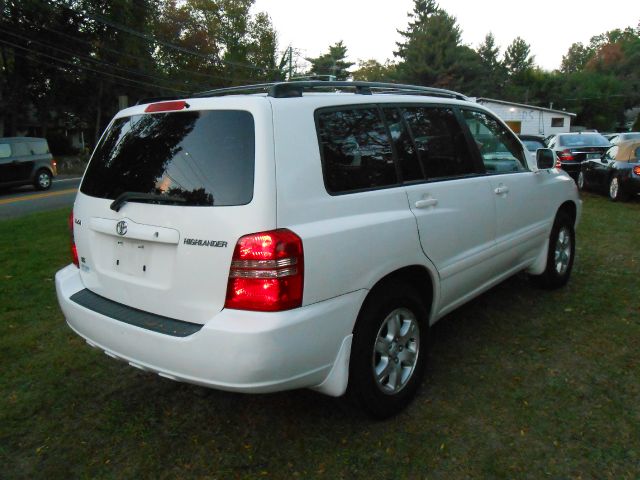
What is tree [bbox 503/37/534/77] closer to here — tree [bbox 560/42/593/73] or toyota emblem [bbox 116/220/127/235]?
tree [bbox 560/42/593/73]

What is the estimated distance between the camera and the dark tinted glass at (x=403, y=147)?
10.4ft

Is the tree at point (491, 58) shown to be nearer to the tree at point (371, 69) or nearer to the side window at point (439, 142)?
the tree at point (371, 69)

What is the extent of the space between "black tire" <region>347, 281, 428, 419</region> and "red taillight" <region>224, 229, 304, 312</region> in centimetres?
54

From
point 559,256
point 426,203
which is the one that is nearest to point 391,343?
point 426,203

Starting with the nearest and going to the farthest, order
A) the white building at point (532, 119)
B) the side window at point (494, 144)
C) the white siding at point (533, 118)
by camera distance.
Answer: the side window at point (494, 144)
the white building at point (532, 119)
the white siding at point (533, 118)

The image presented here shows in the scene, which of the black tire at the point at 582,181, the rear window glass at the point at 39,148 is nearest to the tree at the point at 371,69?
the rear window glass at the point at 39,148

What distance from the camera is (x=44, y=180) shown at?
1869 centimetres

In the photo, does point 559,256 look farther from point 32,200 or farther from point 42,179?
point 42,179

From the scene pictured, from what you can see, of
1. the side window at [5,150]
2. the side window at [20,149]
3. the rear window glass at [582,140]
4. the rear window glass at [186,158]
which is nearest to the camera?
the rear window glass at [186,158]

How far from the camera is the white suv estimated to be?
2.39m

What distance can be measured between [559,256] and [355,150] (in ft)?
10.3

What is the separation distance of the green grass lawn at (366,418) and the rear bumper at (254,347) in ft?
1.67

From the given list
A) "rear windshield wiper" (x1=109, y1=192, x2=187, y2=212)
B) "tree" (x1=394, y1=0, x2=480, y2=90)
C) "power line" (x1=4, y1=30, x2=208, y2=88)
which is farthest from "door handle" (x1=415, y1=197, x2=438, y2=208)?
"tree" (x1=394, y1=0, x2=480, y2=90)

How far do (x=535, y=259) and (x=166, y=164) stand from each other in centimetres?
344
